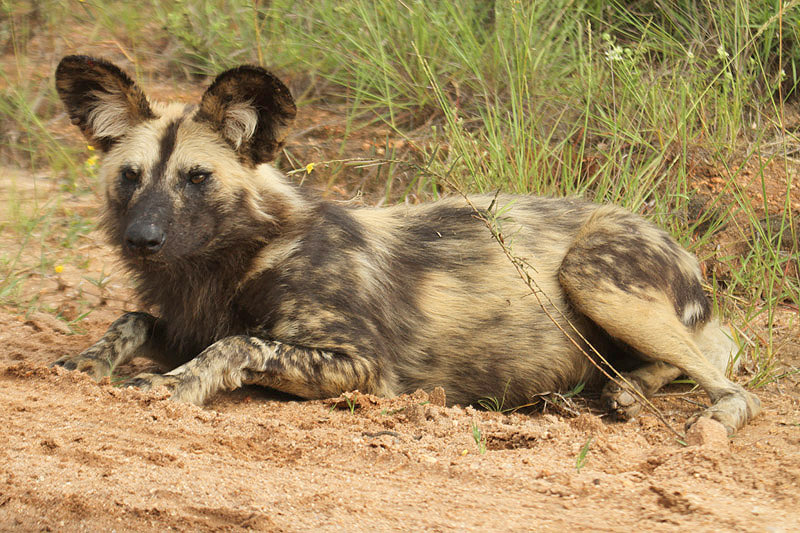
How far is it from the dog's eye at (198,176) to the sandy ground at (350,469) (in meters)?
0.83

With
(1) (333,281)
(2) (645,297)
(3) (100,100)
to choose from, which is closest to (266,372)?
(1) (333,281)

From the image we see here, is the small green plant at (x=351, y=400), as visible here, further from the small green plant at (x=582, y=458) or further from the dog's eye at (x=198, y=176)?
the dog's eye at (x=198, y=176)

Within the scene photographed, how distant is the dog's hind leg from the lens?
349 centimetres

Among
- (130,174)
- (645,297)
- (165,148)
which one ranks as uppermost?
(165,148)

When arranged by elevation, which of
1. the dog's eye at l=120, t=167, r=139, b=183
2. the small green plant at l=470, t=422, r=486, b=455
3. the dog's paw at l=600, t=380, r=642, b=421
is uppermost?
the dog's eye at l=120, t=167, r=139, b=183

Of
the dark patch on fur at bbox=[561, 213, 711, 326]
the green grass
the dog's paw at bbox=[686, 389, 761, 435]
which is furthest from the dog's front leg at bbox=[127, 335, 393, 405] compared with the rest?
the green grass

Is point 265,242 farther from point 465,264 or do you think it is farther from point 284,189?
point 465,264

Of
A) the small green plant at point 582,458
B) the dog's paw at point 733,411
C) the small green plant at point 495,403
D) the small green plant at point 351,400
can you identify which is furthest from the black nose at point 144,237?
the dog's paw at point 733,411

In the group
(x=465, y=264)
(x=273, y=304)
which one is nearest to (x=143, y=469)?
(x=273, y=304)

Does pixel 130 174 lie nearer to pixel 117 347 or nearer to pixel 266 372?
pixel 117 347

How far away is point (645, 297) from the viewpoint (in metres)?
3.57

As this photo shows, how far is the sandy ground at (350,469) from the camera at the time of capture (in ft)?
6.40

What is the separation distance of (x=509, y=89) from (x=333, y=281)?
103 inches

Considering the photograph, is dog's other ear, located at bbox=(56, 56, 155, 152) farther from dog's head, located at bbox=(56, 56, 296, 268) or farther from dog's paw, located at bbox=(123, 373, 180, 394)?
dog's paw, located at bbox=(123, 373, 180, 394)
